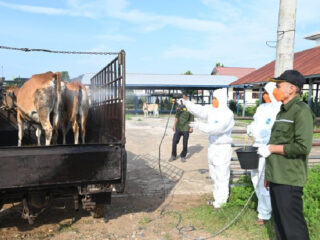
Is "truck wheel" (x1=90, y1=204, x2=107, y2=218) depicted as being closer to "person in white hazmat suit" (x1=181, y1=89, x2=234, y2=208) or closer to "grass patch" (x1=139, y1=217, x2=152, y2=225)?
"grass patch" (x1=139, y1=217, x2=152, y2=225)

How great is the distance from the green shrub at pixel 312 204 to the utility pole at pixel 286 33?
1762 millimetres

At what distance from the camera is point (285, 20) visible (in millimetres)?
4344

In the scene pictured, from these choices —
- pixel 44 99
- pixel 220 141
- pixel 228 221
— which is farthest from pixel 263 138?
pixel 44 99

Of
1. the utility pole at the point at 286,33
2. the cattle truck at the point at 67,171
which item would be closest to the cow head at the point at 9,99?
the cattle truck at the point at 67,171

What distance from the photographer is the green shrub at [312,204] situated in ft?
10.5

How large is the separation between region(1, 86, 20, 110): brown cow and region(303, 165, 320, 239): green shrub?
453cm

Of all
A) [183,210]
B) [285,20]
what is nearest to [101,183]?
[183,210]

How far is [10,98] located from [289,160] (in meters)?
4.19

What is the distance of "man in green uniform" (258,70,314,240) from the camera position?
2344 millimetres

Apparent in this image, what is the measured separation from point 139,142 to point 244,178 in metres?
5.92

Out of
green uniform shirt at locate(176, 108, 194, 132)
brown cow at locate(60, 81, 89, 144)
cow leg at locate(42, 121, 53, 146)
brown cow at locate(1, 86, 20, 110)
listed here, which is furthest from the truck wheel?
green uniform shirt at locate(176, 108, 194, 132)

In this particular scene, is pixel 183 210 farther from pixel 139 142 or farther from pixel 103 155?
pixel 139 142

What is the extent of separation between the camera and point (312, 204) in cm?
354

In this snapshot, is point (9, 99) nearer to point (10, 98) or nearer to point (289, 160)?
point (10, 98)
